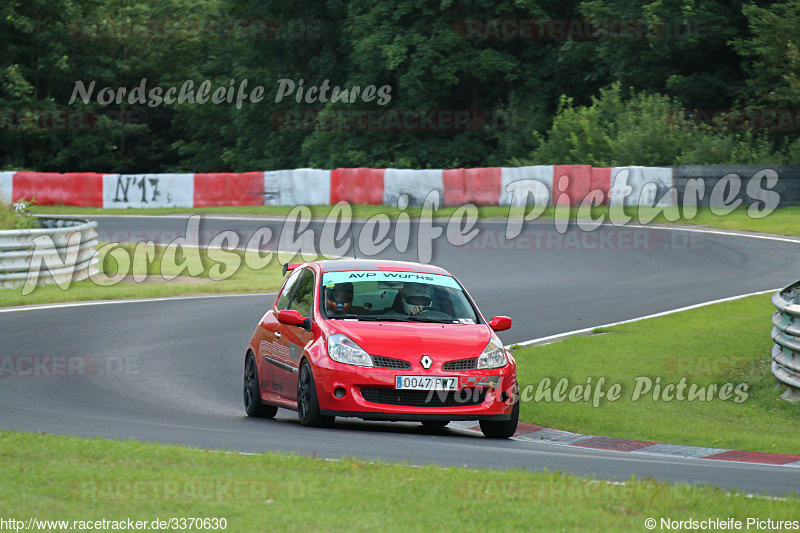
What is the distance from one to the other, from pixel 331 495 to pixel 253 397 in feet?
16.3

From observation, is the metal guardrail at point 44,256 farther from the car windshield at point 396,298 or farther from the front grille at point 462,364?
the front grille at point 462,364

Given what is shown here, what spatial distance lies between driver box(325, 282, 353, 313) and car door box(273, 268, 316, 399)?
0.18 meters

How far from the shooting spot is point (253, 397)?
37.2ft

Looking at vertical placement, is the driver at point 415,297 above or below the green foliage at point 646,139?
below

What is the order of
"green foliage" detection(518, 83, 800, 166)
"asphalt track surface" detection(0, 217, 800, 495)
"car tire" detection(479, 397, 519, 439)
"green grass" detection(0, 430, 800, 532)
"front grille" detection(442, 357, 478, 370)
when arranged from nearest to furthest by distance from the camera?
"green grass" detection(0, 430, 800, 532), "asphalt track surface" detection(0, 217, 800, 495), "front grille" detection(442, 357, 478, 370), "car tire" detection(479, 397, 519, 439), "green foliage" detection(518, 83, 800, 166)

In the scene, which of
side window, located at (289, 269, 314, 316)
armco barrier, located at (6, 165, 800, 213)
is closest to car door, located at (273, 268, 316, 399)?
side window, located at (289, 269, 314, 316)

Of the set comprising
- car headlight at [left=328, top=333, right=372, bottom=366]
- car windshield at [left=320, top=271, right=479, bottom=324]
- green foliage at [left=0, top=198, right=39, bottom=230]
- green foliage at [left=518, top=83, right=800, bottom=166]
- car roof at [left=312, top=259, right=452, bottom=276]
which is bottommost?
green foliage at [left=0, top=198, right=39, bottom=230]

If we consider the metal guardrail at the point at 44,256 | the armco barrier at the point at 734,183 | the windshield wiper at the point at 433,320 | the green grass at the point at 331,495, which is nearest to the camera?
the green grass at the point at 331,495

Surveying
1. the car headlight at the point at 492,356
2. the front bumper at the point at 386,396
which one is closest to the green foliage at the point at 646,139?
the car headlight at the point at 492,356

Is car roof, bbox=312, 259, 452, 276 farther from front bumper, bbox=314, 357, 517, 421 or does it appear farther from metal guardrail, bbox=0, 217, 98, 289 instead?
metal guardrail, bbox=0, 217, 98, 289

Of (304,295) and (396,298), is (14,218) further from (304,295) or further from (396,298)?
(396,298)

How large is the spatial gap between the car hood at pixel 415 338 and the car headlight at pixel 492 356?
48mm

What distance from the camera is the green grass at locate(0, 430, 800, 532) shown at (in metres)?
Answer: 5.97

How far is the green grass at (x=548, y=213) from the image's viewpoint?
27.4 metres
